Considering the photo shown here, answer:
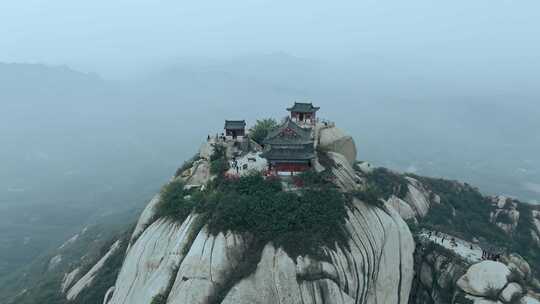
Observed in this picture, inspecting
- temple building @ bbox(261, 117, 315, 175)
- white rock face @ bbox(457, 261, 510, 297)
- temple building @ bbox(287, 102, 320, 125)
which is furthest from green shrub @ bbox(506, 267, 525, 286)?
temple building @ bbox(287, 102, 320, 125)

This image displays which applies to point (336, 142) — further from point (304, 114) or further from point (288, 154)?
point (288, 154)

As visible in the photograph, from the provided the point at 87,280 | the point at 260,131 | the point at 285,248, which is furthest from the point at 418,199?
the point at 87,280

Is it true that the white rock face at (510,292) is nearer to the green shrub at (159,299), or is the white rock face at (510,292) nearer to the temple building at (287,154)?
the temple building at (287,154)

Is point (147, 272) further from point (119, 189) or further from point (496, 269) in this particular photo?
point (119, 189)

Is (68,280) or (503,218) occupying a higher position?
(503,218)

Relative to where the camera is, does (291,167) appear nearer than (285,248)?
No

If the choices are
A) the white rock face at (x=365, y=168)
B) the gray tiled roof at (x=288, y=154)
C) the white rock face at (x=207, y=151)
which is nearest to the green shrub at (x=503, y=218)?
the white rock face at (x=365, y=168)

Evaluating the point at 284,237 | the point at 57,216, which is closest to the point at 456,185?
the point at 284,237
